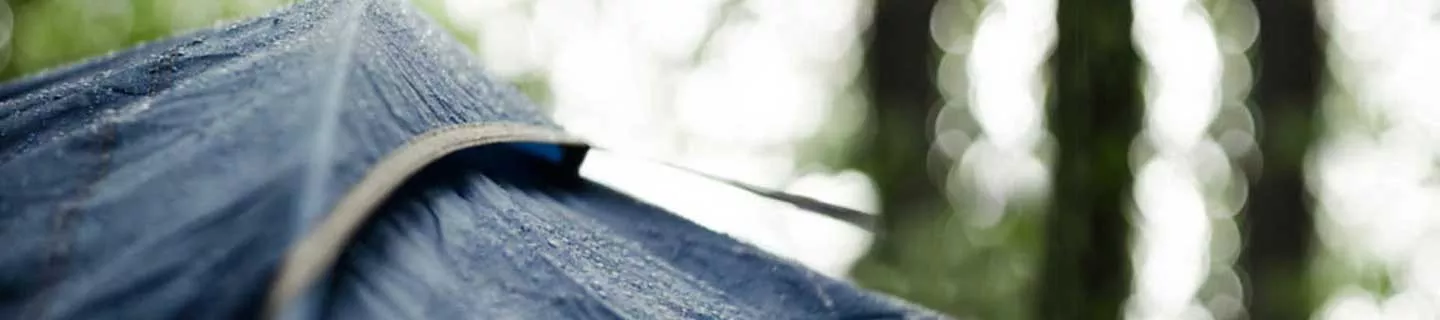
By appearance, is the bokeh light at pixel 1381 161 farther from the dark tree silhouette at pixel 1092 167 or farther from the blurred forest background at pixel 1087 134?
the dark tree silhouette at pixel 1092 167

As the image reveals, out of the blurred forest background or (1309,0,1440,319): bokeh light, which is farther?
(1309,0,1440,319): bokeh light

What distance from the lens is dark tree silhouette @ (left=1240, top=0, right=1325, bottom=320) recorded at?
19.6ft

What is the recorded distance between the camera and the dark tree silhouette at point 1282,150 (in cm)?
596

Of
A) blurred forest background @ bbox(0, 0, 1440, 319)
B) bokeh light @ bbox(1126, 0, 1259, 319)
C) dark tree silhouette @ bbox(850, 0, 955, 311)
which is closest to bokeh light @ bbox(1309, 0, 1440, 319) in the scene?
blurred forest background @ bbox(0, 0, 1440, 319)

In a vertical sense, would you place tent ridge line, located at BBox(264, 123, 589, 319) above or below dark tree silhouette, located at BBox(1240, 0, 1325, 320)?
above

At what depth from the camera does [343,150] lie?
1198 mm

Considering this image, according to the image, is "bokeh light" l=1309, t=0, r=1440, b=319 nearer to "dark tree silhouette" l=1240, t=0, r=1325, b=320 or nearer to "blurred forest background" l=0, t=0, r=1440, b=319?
"blurred forest background" l=0, t=0, r=1440, b=319

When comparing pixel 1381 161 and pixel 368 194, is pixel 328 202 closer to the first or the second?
pixel 368 194

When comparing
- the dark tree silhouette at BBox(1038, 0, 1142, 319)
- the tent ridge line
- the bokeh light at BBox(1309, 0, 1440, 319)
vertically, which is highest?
the tent ridge line

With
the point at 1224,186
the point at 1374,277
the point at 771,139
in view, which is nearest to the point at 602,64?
the point at 771,139

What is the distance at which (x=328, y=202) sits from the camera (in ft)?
3.72

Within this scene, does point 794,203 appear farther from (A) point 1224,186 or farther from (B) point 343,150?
(A) point 1224,186

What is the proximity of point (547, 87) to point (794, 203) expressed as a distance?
240 inches

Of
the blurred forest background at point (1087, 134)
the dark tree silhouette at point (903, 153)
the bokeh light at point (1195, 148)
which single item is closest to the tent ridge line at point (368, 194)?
the blurred forest background at point (1087, 134)
